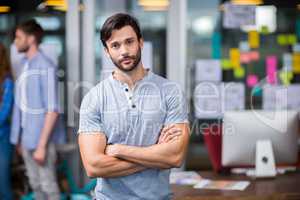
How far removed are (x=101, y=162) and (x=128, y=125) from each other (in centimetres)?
20

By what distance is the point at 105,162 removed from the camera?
2475mm

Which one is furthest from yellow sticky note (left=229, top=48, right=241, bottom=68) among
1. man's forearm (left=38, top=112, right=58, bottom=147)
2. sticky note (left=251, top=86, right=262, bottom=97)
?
man's forearm (left=38, top=112, right=58, bottom=147)

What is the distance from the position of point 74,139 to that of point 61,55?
82 centimetres

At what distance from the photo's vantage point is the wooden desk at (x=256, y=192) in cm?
319

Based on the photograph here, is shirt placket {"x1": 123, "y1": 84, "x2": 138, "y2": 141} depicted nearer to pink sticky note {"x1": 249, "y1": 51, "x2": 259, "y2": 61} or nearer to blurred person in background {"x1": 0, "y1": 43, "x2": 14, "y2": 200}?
blurred person in background {"x1": 0, "y1": 43, "x2": 14, "y2": 200}

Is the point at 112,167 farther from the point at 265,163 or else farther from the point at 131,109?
the point at 265,163

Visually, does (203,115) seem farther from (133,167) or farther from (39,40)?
(133,167)

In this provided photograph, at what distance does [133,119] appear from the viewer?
244 cm

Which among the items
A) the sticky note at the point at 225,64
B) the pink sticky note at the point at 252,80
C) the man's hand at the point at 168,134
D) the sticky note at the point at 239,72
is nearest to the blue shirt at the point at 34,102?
the sticky note at the point at 225,64

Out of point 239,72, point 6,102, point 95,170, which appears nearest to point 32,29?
point 6,102

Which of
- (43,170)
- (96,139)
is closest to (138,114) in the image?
(96,139)

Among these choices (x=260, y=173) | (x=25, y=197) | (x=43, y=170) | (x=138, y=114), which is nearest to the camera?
(x=138, y=114)

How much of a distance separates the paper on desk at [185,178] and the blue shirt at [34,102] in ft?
4.42

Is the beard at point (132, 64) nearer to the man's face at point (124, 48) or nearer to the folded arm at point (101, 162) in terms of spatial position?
the man's face at point (124, 48)
